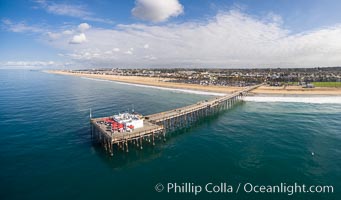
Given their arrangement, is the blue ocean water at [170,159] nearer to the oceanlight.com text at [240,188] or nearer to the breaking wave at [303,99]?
the oceanlight.com text at [240,188]

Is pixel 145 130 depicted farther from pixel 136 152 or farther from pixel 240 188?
pixel 240 188

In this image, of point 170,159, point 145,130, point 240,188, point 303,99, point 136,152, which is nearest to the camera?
point 240,188

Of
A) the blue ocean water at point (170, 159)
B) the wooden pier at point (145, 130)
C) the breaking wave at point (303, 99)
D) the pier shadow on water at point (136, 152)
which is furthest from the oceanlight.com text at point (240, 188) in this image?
the breaking wave at point (303, 99)

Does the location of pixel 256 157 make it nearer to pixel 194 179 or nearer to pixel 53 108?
pixel 194 179

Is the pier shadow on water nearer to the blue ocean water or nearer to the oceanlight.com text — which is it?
the blue ocean water

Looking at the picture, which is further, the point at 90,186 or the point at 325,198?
the point at 90,186

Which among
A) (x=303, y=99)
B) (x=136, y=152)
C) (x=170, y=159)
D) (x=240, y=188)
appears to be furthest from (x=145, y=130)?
(x=303, y=99)

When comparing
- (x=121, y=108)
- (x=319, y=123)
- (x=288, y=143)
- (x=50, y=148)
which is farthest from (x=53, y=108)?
(x=319, y=123)

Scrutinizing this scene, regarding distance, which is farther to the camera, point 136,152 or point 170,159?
point 136,152

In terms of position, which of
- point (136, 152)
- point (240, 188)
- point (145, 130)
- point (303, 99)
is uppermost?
point (303, 99)

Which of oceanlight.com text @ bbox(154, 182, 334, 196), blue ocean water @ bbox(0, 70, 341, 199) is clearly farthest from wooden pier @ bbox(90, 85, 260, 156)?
oceanlight.com text @ bbox(154, 182, 334, 196)

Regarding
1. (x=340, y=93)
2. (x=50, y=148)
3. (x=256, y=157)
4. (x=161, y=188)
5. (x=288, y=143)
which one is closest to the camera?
(x=161, y=188)
